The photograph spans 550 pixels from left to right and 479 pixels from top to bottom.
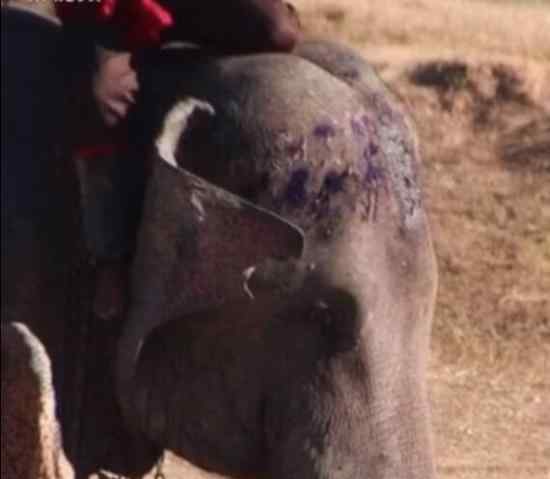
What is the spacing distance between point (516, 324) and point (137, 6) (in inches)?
191

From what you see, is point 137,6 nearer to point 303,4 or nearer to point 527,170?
point 527,170

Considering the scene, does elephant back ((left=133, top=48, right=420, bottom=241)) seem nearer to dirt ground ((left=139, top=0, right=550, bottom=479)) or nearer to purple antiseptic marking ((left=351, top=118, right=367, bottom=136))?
purple antiseptic marking ((left=351, top=118, right=367, bottom=136))

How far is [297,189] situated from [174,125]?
0.29 metres

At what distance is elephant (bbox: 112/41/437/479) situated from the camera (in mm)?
5609

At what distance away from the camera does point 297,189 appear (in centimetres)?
563

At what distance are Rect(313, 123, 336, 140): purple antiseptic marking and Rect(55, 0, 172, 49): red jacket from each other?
1.34 ft

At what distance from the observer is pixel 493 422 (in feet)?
30.2

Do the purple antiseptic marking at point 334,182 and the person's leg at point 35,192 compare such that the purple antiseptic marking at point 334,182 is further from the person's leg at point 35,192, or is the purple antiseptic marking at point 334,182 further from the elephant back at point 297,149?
the person's leg at point 35,192

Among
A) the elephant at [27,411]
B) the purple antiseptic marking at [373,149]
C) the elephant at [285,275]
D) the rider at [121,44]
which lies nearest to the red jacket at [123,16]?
the rider at [121,44]

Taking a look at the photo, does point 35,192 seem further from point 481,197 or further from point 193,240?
point 481,197

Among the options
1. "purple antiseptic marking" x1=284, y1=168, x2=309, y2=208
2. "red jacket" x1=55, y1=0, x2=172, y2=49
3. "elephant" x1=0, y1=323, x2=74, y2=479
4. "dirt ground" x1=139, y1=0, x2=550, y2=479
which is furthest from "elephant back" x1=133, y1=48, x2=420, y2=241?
"dirt ground" x1=139, y1=0, x2=550, y2=479

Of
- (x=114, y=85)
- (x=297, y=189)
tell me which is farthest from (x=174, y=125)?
(x=297, y=189)

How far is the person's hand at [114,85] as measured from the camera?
223 inches

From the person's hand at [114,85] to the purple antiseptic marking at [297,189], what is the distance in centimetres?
39
